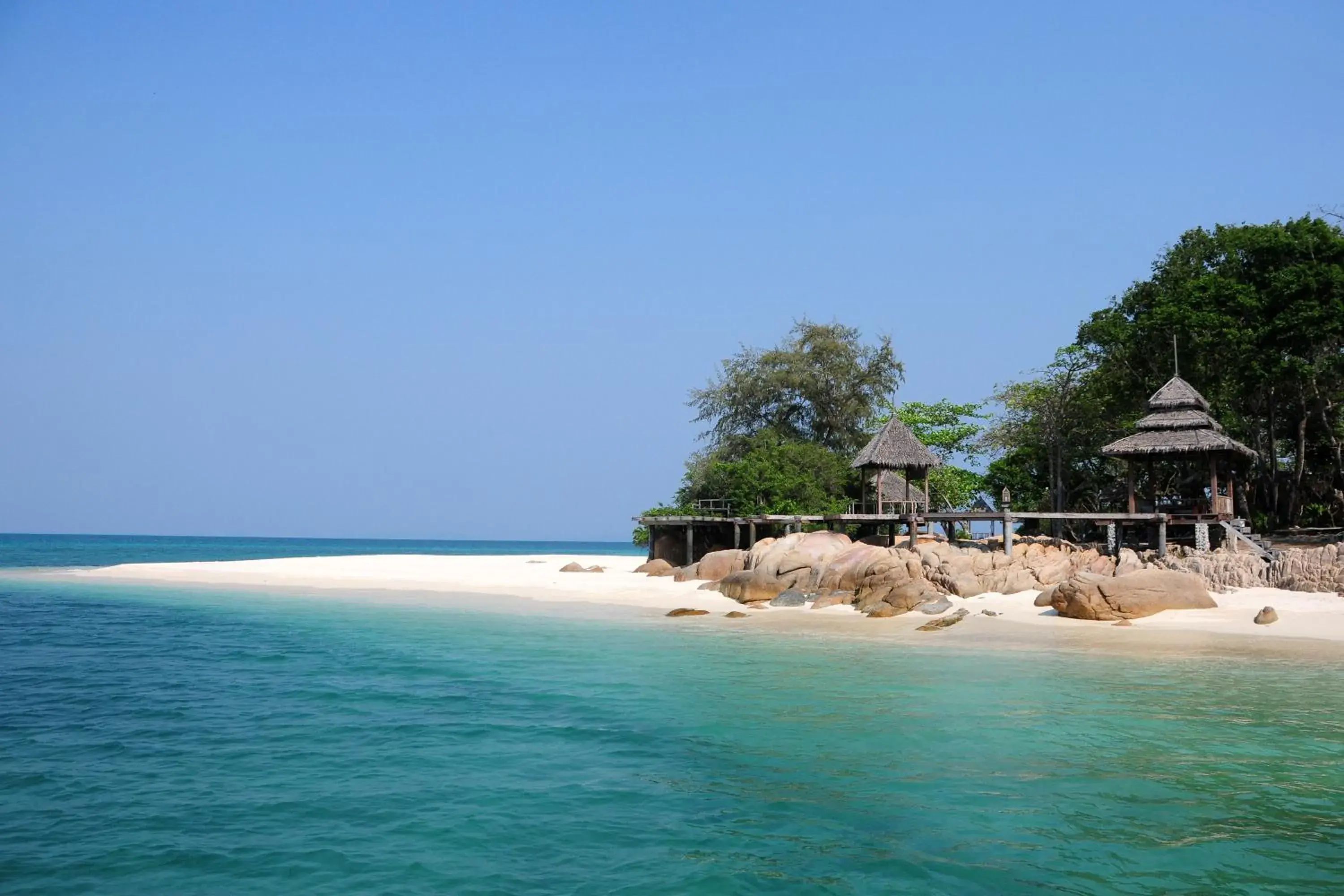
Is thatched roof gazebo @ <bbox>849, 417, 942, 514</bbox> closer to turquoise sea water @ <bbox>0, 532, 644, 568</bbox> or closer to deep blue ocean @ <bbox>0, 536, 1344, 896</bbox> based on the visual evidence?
deep blue ocean @ <bbox>0, 536, 1344, 896</bbox>

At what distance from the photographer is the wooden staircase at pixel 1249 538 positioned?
26859 millimetres

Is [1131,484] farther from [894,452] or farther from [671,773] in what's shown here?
[671,773]

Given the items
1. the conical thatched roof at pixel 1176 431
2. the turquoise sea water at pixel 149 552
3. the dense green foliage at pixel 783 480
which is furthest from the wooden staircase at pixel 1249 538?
the turquoise sea water at pixel 149 552

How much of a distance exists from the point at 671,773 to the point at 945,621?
13.2 m

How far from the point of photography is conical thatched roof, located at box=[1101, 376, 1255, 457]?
2914 centimetres

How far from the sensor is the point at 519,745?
10.7m

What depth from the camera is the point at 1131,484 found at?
3070 centimetres

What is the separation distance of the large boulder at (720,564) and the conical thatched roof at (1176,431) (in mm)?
11322

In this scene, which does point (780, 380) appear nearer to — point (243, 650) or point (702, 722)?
point (243, 650)

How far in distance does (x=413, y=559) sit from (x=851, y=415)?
23006mm

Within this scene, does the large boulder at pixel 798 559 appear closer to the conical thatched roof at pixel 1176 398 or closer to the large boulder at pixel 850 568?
the large boulder at pixel 850 568

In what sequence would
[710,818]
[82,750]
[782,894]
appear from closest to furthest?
1. [782,894]
2. [710,818]
3. [82,750]

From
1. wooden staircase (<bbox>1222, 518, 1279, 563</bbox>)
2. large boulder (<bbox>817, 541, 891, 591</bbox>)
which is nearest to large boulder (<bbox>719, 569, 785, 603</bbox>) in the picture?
large boulder (<bbox>817, 541, 891, 591</bbox>)

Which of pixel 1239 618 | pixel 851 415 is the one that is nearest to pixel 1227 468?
pixel 1239 618
